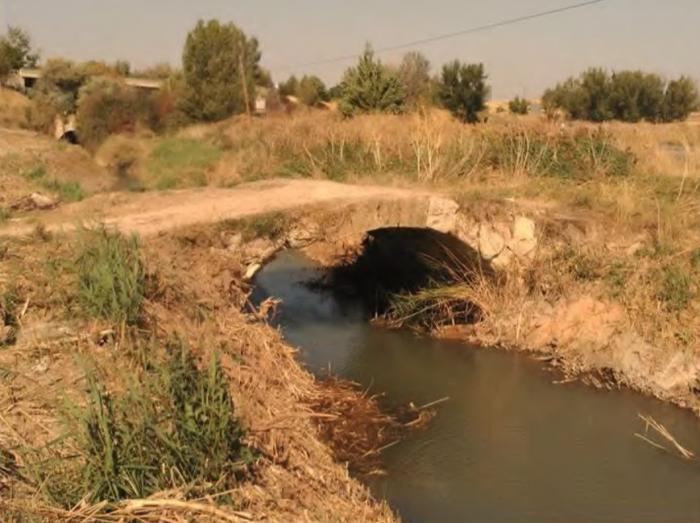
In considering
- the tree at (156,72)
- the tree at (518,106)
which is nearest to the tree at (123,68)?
the tree at (156,72)

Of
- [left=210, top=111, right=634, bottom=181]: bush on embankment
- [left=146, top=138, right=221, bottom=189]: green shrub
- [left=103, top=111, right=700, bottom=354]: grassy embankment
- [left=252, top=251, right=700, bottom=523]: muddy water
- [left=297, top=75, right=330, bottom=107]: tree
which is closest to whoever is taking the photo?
[left=252, top=251, right=700, bottom=523]: muddy water

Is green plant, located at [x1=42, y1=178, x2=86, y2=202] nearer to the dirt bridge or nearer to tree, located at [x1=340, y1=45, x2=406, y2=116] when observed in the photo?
the dirt bridge

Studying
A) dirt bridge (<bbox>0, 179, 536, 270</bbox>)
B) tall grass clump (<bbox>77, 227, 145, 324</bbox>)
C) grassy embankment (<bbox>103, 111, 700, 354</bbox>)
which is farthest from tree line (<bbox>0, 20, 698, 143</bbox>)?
tall grass clump (<bbox>77, 227, 145, 324</bbox>)

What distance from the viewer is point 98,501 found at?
15.7 ft

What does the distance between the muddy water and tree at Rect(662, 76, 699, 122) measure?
37387 mm

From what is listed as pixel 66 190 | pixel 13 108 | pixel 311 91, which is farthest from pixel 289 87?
pixel 66 190

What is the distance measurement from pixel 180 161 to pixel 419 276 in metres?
14.7

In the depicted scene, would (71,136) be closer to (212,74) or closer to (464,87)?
(212,74)

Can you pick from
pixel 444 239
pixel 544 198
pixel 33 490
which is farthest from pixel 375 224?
pixel 33 490

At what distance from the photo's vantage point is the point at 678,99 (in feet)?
146

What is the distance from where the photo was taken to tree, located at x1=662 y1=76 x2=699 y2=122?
44375 millimetres

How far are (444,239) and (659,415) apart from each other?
4.68m

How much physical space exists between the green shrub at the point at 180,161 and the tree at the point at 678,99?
29227 mm

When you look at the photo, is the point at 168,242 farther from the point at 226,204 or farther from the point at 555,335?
the point at 555,335
